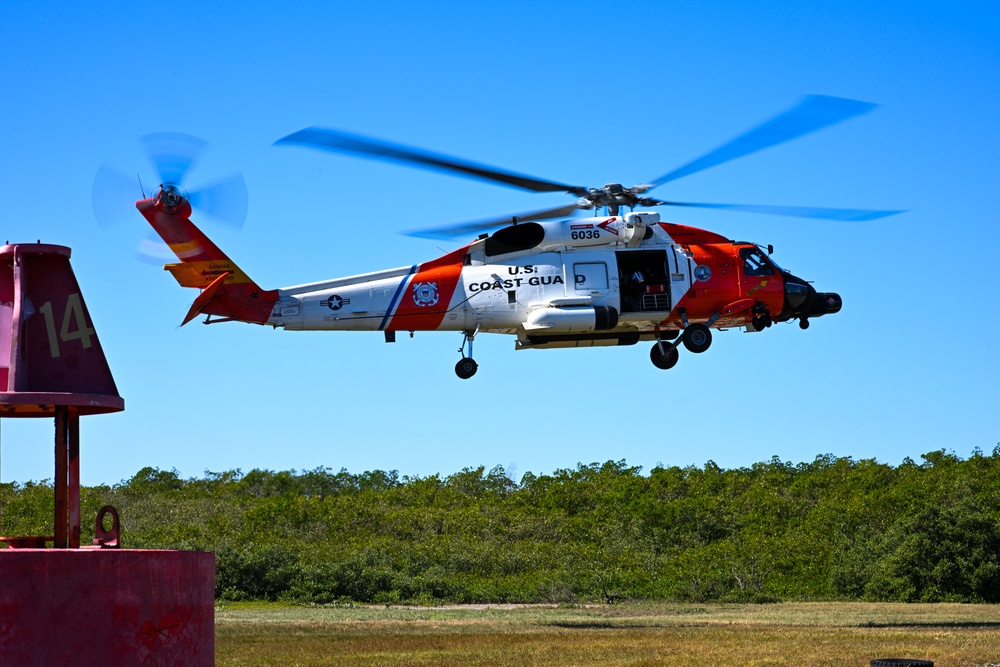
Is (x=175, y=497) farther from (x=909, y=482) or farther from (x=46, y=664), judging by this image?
(x=46, y=664)

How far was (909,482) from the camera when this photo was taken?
5222 cm

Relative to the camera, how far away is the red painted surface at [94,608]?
7840mm

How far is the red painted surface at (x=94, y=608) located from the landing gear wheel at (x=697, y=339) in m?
19.9

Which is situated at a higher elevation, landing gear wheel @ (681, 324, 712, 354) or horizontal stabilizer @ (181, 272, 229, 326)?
horizontal stabilizer @ (181, 272, 229, 326)

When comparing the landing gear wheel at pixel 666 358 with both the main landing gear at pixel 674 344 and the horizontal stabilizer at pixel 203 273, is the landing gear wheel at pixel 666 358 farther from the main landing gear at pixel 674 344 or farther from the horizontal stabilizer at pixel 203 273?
the horizontal stabilizer at pixel 203 273

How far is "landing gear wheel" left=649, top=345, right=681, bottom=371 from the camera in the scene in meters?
27.7

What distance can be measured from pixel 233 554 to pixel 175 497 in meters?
23.9

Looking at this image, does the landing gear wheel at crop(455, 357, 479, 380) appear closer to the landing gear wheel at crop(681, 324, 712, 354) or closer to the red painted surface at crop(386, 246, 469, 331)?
the red painted surface at crop(386, 246, 469, 331)

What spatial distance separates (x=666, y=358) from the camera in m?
27.7

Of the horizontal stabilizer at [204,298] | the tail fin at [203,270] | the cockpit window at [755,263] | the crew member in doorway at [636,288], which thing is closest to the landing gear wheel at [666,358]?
the crew member in doorway at [636,288]

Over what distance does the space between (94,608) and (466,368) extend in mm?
18455

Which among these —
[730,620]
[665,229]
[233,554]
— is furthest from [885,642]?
[233,554]

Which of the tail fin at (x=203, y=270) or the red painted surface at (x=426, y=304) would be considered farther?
the red painted surface at (x=426, y=304)

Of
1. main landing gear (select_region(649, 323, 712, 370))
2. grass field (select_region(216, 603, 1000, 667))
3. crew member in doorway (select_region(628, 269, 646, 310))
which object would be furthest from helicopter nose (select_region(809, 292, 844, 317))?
grass field (select_region(216, 603, 1000, 667))
